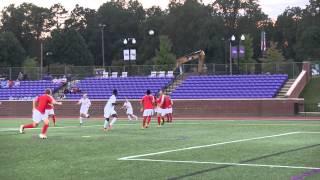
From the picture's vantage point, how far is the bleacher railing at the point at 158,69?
51469 mm

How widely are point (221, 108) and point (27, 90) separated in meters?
20.9

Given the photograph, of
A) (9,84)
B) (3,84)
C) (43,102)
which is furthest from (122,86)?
(43,102)

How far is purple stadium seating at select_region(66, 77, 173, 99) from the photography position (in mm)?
50531

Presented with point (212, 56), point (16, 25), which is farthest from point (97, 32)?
point (212, 56)

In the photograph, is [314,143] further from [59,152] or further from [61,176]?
[61,176]

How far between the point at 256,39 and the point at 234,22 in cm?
688

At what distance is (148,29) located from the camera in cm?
12388

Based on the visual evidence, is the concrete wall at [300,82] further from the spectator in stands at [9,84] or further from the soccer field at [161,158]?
the spectator in stands at [9,84]

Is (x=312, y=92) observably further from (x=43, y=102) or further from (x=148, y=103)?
(x=43, y=102)

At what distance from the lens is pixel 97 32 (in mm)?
132000

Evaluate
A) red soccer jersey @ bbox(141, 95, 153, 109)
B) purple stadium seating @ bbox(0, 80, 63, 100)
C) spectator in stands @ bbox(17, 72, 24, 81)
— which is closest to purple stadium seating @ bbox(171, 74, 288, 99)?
purple stadium seating @ bbox(0, 80, 63, 100)

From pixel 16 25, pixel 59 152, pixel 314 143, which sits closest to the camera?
pixel 59 152

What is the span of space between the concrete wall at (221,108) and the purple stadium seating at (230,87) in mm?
2303

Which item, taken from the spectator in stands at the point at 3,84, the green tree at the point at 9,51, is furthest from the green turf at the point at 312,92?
the green tree at the point at 9,51
